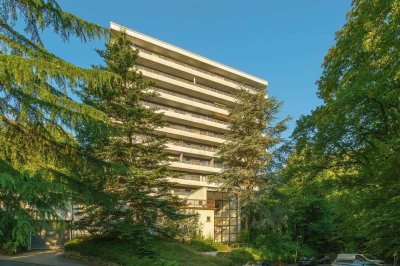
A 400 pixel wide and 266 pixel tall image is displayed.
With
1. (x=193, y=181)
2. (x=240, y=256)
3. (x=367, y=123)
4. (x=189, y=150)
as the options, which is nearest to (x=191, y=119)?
(x=189, y=150)

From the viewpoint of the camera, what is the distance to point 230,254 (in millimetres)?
32375

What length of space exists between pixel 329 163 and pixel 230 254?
61.0 ft

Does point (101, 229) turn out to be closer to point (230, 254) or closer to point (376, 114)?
point (230, 254)

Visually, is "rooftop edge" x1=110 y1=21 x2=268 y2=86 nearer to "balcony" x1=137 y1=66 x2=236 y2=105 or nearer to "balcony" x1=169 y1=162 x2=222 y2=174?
"balcony" x1=137 y1=66 x2=236 y2=105

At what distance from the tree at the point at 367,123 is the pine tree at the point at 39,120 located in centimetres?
813

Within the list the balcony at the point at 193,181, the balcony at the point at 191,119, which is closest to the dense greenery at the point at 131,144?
the balcony at the point at 193,181

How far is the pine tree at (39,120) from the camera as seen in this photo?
7.86 metres

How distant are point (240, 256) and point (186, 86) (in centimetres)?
2741

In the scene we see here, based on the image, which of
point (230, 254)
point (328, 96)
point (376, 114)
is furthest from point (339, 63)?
point (230, 254)

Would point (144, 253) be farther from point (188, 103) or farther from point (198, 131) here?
point (198, 131)

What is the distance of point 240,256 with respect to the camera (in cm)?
3228

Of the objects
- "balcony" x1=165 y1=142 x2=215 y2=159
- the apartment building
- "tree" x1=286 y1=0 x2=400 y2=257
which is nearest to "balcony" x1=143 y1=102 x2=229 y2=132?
the apartment building

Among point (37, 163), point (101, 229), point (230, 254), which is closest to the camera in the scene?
point (37, 163)

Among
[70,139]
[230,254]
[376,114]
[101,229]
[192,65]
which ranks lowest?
[230,254]
